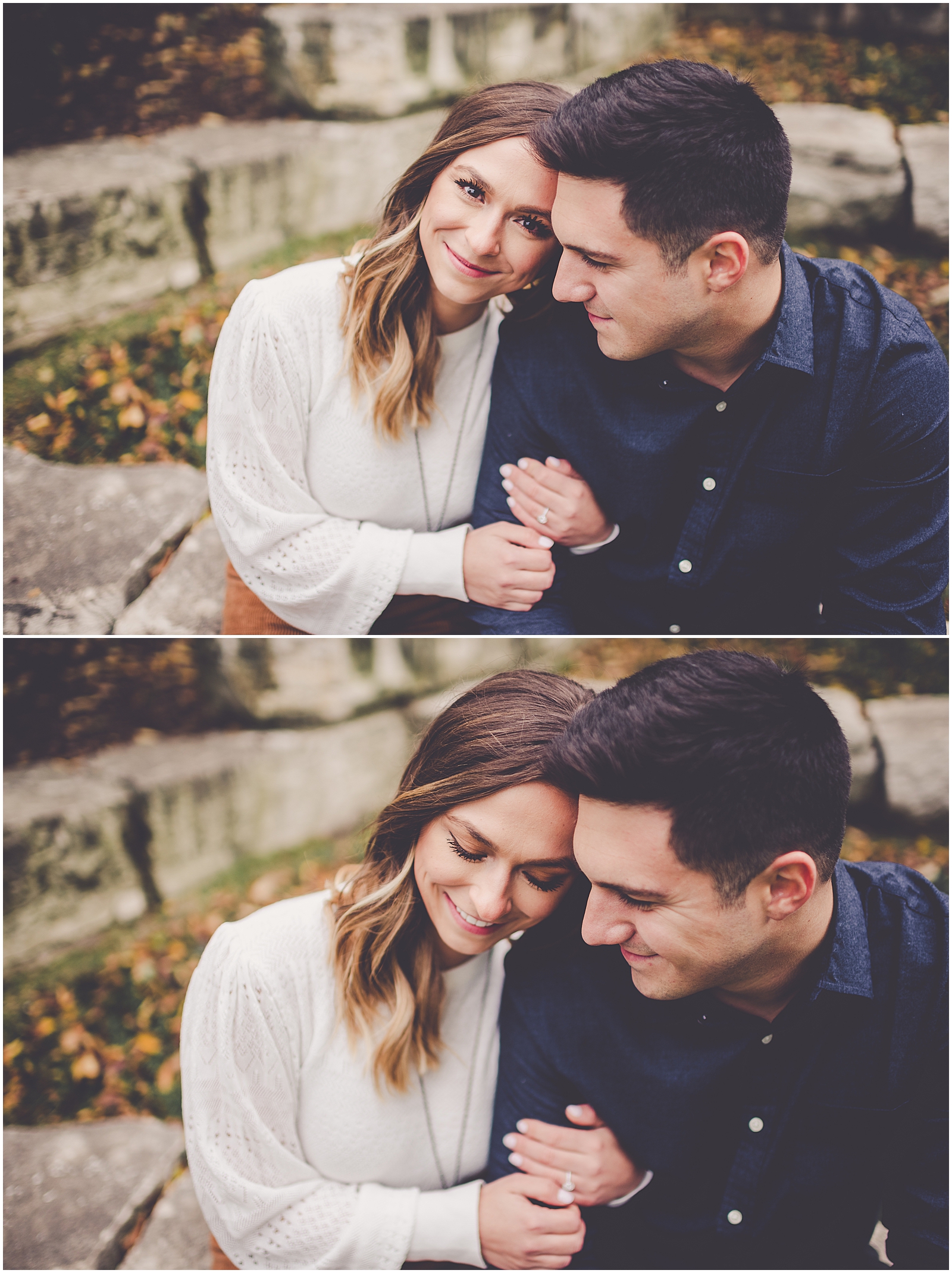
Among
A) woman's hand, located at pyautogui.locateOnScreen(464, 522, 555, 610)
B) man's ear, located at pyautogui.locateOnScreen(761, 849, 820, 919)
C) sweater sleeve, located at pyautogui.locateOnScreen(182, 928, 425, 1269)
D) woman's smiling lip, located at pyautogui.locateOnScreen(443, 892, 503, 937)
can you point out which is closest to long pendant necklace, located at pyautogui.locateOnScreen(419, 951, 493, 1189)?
sweater sleeve, located at pyautogui.locateOnScreen(182, 928, 425, 1269)

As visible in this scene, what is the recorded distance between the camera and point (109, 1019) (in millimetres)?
3398

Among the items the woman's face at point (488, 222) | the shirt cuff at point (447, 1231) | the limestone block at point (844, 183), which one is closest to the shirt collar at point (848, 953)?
the shirt cuff at point (447, 1231)

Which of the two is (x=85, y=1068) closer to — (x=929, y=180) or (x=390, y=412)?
(x=390, y=412)

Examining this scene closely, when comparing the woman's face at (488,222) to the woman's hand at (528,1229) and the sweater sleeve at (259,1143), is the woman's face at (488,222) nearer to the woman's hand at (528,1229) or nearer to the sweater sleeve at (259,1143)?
the sweater sleeve at (259,1143)

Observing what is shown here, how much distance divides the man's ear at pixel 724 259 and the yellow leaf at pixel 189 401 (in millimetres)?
2387

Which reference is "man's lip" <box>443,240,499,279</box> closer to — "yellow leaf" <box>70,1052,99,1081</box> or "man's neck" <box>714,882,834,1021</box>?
"man's neck" <box>714,882,834,1021</box>

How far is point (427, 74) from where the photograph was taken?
4129mm

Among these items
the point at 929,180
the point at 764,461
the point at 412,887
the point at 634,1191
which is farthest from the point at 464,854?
the point at 929,180

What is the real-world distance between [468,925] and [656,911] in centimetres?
36

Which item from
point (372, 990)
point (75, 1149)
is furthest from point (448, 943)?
point (75, 1149)

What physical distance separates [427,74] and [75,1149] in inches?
168

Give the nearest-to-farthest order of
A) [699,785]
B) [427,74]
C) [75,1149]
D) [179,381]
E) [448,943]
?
[699,785] < [448,943] < [75,1149] < [179,381] < [427,74]

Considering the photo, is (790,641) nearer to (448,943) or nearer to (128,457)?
(448,943)

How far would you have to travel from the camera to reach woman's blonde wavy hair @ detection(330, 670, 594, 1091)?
1842mm
